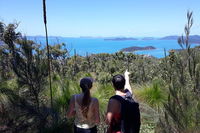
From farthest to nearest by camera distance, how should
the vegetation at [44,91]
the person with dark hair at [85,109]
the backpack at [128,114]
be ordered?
the vegetation at [44,91], the person with dark hair at [85,109], the backpack at [128,114]

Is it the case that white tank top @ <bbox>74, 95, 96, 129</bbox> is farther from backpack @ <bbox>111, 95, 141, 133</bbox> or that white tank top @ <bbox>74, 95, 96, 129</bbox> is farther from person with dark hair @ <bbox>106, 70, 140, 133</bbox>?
backpack @ <bbox>111, 95, 141, 133</bbox>

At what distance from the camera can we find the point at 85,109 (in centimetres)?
299

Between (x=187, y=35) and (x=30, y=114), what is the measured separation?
3.22m

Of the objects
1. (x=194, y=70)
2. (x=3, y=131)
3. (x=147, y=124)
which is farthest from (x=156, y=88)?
(x=3, y=131)

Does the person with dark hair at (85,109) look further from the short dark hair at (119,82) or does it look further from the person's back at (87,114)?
the short dark hair at (119,82)

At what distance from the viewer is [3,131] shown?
476 centimetres

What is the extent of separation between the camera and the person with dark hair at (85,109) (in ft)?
9.75

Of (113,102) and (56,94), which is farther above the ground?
(113,102)

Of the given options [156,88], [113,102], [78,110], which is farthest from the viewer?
[156,88]

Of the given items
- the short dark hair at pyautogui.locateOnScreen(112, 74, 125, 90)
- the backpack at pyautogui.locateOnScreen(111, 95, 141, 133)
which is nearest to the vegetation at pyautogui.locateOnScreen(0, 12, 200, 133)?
the backpack at pyautogui.locateOnScreen(111, 95, 141, 133)

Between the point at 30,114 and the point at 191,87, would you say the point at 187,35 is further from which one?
the point at 30,114

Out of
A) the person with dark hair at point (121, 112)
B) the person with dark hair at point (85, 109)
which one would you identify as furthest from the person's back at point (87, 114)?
the person with dark hair at point (121, 112)

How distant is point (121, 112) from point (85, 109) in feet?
1.67

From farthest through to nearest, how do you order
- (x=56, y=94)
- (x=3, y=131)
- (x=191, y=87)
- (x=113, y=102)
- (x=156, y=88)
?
(x=156, y=88) < (x=56, y=94) < (x=3, y=131) < (x=191, y=87) < (x=113, y=102)
